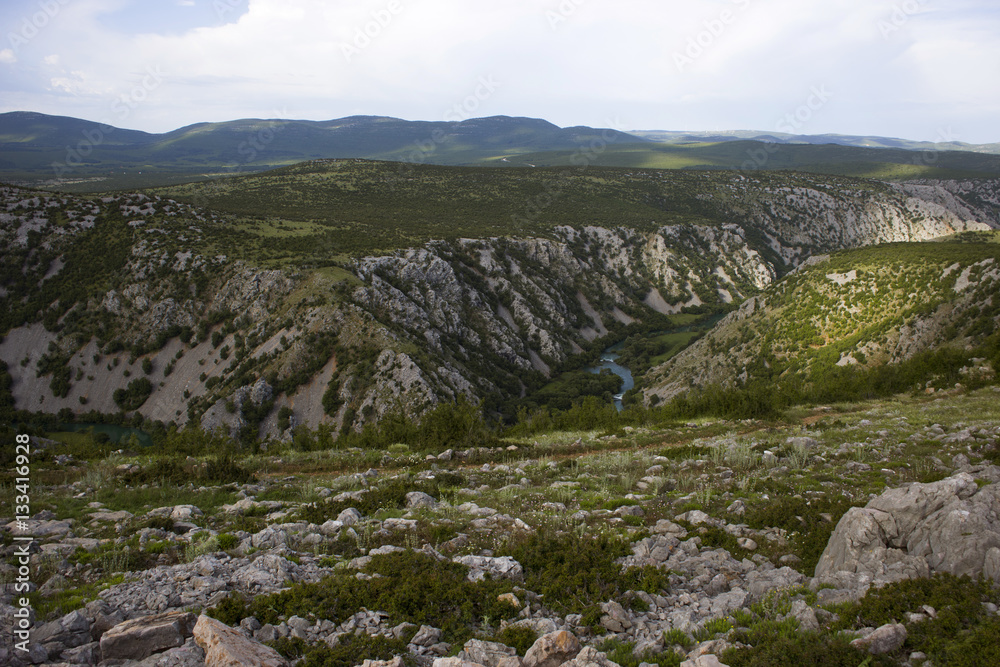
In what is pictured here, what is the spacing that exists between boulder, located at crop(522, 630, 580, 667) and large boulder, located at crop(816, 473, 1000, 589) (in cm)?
487

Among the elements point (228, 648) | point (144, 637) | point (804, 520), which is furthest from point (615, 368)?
point (144, 637)

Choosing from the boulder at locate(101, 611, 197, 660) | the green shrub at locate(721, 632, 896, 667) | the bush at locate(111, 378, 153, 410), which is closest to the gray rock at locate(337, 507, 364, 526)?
the boulder at locate(101, 611, 197, 660)

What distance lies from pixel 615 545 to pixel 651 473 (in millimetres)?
6421

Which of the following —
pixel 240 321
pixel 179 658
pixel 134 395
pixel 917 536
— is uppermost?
pixel 917 536

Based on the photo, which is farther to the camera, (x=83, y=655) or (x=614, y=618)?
(x=614, y=618)

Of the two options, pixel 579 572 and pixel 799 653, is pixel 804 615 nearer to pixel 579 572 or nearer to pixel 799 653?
pixel 799 653

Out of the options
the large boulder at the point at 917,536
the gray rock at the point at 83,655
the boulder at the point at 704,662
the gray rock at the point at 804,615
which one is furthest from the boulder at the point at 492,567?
the gray rock at the point at 83,655

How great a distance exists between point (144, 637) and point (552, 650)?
582cm

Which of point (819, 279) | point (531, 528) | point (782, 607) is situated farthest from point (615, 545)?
point (819, 279)

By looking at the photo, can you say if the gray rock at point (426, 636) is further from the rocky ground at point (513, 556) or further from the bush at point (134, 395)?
the bush at point (134, 395)

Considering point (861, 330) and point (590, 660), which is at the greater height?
point (590, 660)

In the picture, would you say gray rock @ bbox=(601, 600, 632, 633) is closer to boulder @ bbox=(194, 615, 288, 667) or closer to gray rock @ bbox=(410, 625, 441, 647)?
gray rock @ bbox=(410, 625, 441, 647)

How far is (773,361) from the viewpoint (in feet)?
196

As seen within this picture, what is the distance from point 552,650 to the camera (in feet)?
24.2
